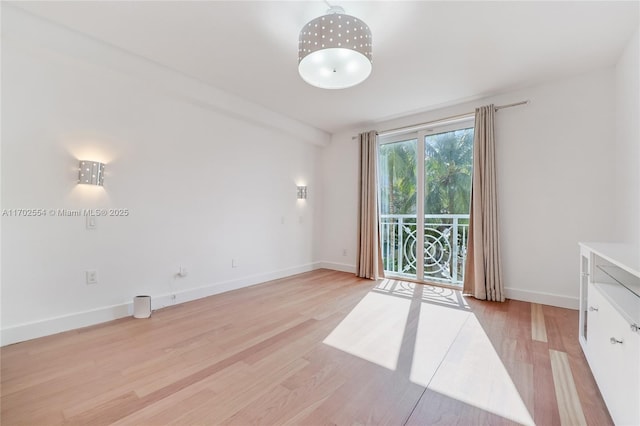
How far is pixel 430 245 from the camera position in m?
4.12

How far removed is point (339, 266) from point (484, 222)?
8.06 feet

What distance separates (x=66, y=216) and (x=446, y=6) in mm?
3531

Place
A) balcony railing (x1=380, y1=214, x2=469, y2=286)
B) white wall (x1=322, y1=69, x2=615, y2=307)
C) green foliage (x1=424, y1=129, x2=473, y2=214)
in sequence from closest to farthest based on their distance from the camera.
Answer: white wall (x1=322, y1=69, x2=615, y2=307), green foliage (x1=424, y1=129, x2=473, y2=214), balcony railing (x1=380, y1=214, x2=469, y2=286)

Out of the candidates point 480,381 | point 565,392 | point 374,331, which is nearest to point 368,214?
point 374,331

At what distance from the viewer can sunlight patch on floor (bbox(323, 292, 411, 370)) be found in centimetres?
200

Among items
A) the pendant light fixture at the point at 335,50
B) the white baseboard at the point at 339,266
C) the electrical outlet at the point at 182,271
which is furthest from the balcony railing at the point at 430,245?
the electrical outlet at the point at 182,271

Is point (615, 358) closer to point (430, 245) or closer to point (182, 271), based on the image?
point (430, 245)

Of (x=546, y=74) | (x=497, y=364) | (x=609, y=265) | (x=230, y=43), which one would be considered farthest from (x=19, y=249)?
(x=546, y=74)

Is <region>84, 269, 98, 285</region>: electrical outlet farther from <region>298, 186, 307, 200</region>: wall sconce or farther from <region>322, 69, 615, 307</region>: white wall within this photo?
<region>322, 69, 615, 307</region>: white wall

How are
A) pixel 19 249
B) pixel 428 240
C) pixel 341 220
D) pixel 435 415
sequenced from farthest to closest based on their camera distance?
pixel 341 220 < pixel 428 240 < pixel 19 249 < pixel 435 415

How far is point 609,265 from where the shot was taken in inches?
69.7

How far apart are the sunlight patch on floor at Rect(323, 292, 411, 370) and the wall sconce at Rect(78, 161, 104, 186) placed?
2489 millimetres

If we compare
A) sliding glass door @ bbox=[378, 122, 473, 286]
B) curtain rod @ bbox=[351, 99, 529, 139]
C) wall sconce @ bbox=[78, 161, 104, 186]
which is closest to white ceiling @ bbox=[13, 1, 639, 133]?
curtain rod @ bbox=[351, 99, 529, 139]

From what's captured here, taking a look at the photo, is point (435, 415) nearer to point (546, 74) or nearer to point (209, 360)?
point (209, 360)
